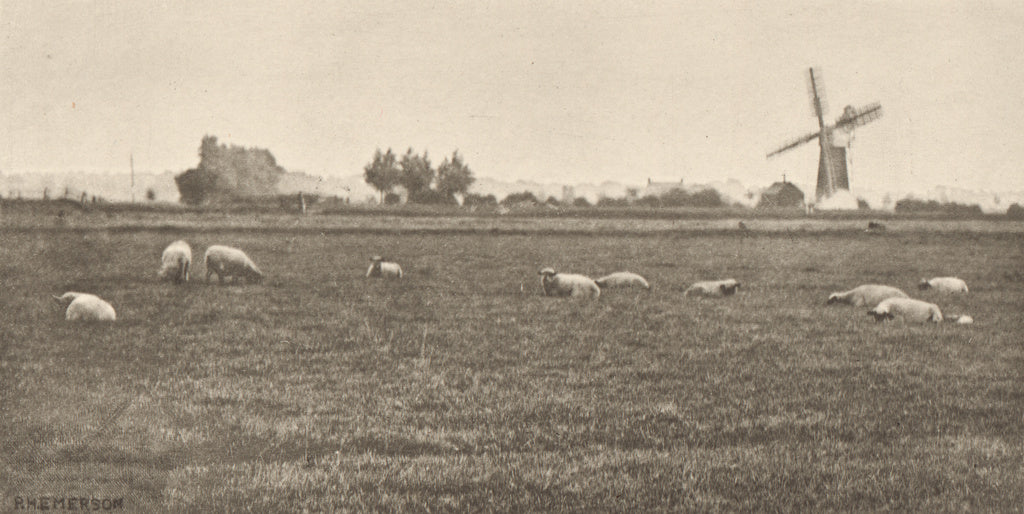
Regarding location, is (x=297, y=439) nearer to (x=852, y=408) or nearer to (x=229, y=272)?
Result: (x=852, y=408)

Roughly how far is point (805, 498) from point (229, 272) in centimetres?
1412

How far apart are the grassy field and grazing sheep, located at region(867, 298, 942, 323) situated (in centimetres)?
42

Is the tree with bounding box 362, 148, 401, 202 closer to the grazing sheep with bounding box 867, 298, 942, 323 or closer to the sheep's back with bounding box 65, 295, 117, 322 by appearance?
the sheep's back with bounding box 65, 295, 117, 322

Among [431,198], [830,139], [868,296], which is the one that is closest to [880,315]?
[868,296]

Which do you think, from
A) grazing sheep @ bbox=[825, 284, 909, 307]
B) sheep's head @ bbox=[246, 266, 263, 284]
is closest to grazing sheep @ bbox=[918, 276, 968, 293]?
grazing sheep @ bbox=[825, 284, 909, 307]

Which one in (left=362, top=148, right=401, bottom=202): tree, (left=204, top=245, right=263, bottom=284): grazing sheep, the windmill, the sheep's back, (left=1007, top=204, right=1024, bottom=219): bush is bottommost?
the sheep's back

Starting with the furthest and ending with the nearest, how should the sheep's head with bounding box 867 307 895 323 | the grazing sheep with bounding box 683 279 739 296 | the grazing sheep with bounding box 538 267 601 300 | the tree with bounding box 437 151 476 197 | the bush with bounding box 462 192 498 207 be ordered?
the bush with bounding box 462 192 498 207 → the tree with bounding box 437 151 476 197 → the grazing sheep with bounding box 683 279 739 296 → the grazing sheep with bounding box 538 267 601 300 → the sheep's head with bounding box 867 307 895 323

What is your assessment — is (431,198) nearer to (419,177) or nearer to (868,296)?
(419,177)

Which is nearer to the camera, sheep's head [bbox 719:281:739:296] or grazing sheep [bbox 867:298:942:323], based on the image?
grazing sheep [bbox 867:298:942:323]

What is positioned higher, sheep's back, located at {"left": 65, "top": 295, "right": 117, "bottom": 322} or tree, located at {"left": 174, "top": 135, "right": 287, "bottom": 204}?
tree, located at {"left": 174, "top": 135, "right": 287, "bottom": 204}

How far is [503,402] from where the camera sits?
7270 mm

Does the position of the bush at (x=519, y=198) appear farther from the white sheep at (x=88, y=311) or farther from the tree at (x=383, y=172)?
the white sheep at (x=88, y=311)

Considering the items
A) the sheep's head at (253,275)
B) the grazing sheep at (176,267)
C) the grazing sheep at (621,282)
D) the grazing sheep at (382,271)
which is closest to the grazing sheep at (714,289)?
the grazing sheep at (621,282)

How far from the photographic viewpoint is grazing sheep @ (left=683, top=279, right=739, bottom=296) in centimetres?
1518
